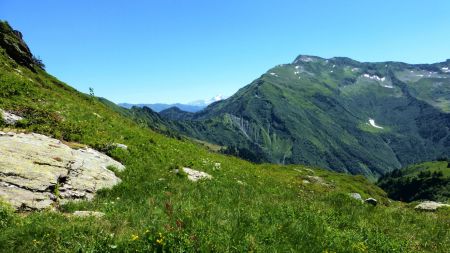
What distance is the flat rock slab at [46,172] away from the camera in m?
15.2

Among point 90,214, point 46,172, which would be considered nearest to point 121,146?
point 46,172

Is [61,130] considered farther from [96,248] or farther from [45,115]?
[96,248]

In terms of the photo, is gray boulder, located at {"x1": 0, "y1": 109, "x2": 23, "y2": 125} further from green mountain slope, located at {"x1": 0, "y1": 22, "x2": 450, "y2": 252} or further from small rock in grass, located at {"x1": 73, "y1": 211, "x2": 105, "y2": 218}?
small rock in grass, located at {"x1": 73, "y1": 211, "x2": 105, "y2": 218}

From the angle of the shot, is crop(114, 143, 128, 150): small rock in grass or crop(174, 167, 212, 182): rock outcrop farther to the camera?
crop(114, 143, 128, 150): small rock in grass

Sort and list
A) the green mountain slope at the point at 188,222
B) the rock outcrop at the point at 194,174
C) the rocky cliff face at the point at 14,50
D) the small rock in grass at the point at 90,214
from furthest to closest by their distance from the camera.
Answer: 1. the rocky cliff face at the point at 14,50
2. the rock outcrop at the point at 194,174
3. the small rock in grass at the point at 90,214
4. the green mountain slope at the point at 188,222

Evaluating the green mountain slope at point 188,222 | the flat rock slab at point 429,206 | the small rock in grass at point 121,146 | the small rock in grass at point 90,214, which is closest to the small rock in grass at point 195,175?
the green mountain slope at point 188,222

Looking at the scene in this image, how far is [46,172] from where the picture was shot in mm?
17328

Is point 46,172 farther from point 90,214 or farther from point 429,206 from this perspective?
point 429,206

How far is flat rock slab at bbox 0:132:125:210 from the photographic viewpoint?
15.2 meters

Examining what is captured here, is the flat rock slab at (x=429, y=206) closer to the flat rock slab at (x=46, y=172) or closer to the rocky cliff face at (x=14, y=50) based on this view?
the flat rock slab at (x=46, y=172)

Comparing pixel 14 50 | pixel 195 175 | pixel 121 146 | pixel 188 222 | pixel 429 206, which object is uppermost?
pixel 14 50

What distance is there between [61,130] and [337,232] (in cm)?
1816

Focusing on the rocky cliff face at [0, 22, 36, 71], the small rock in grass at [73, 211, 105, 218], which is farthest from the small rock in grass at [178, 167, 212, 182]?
the rocky cliff face at [0, 22, 36, 71]

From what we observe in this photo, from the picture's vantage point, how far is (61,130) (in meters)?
24.9
